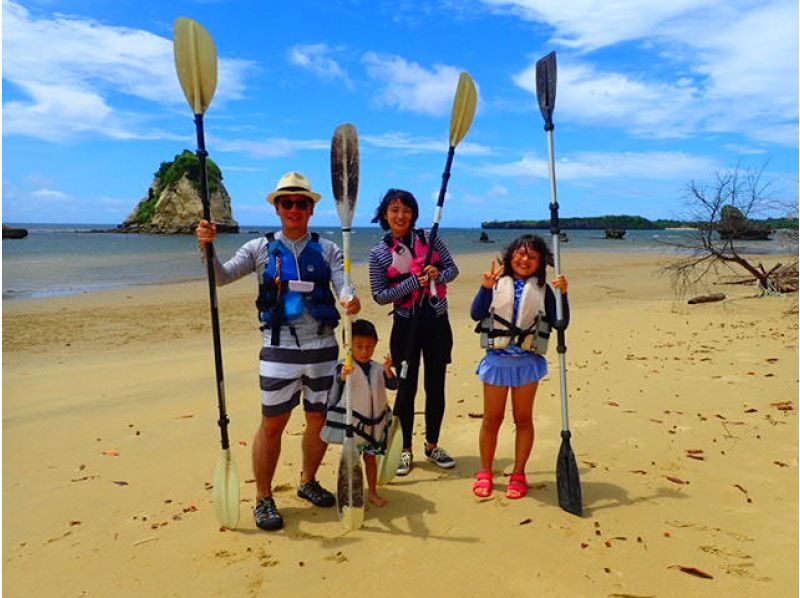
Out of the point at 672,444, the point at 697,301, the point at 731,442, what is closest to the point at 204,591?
the point at 672,444

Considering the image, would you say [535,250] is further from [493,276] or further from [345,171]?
[345,171]

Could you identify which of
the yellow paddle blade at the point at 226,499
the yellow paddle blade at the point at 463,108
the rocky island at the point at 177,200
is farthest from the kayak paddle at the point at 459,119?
the rocky island at the point at 177,200

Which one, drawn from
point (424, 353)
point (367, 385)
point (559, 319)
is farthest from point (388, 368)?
point (559, 319)

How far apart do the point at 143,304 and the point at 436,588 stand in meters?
14.7

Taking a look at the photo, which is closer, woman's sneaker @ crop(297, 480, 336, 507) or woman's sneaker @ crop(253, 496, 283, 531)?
woman's sneaker @ crop(253, 496, 283, 531)

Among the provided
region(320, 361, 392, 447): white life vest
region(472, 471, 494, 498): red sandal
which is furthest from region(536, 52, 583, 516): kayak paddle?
region(320, 361, 392, 447): white life vest

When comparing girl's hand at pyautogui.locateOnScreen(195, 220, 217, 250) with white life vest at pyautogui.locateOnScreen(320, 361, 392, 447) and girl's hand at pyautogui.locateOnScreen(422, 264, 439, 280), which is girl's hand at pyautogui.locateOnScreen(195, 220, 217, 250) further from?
girl's hand at pyautogui.locateOnScreen(422, 264, 439, 280)

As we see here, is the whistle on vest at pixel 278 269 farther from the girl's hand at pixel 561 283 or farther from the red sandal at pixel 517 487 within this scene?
the red sandal at pixel 517 487

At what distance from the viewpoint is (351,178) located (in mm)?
3949

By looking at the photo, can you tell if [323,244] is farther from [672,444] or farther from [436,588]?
[672,444]

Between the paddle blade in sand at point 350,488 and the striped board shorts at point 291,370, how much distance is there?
43 centimetres

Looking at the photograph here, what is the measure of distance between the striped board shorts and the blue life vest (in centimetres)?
8

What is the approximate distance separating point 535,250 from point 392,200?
3.60ft

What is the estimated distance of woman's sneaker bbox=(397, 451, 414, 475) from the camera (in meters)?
4.47
